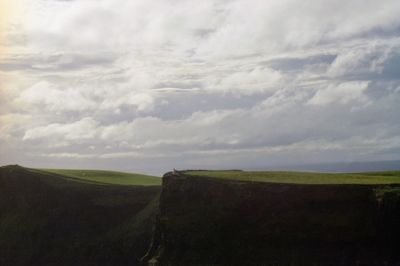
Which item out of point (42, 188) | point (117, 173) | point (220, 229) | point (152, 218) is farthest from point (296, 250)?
point (117, 173)

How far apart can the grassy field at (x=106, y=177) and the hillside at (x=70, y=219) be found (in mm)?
2581

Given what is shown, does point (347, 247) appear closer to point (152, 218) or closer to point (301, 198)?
point (301, 198)

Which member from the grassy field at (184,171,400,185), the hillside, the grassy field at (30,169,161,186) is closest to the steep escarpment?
the grassy field at (184,171,400,185)

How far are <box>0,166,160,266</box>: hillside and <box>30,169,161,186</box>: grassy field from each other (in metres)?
2.58

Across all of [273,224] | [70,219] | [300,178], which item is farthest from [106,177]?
[273,224]

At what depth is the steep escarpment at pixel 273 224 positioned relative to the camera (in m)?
46.5

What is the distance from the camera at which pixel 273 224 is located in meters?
48.9

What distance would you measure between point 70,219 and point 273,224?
3054cm

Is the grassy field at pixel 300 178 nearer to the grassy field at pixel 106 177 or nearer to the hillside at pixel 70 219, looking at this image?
the hillside at pixel 70 219

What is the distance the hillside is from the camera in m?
65.6

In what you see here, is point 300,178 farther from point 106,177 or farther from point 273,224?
point 106,177

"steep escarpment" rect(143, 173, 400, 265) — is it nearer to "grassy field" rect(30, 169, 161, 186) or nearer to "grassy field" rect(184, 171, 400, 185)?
"grassy field" rect(184, 171, 400, 185)

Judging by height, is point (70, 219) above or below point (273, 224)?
below

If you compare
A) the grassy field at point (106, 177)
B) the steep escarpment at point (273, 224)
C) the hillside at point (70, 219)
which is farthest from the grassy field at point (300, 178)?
the grassy field at point (106, 177)
